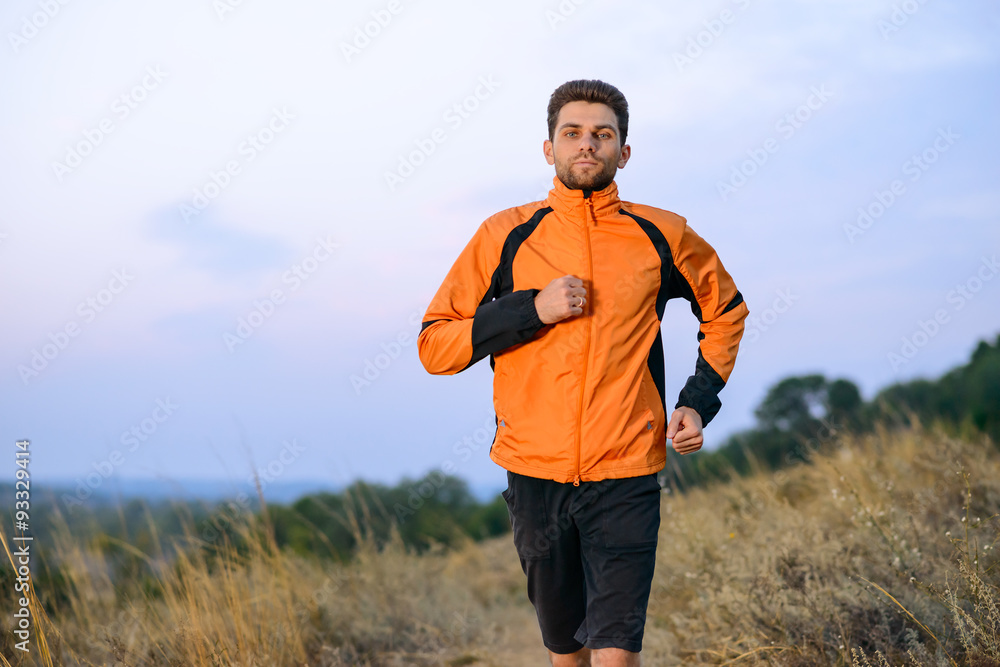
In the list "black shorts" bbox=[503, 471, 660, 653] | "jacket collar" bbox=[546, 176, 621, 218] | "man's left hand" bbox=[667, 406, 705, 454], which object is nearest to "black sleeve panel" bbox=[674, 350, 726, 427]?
"man's left hand" bbox=[667, 406, 705, 454]

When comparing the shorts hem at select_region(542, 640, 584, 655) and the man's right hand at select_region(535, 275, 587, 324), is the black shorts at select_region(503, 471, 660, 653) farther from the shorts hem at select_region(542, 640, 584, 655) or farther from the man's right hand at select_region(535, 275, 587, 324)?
the man's right hand at select_region(535, 275, 587, 324)

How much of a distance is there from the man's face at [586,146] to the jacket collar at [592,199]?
0.06ft

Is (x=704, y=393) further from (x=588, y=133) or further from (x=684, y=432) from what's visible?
(x=588, y=133)

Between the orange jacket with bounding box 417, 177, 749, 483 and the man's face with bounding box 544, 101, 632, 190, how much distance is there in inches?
2.2

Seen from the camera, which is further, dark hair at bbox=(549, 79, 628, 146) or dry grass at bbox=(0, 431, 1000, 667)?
dry grass at bbox=(0, 431, 1000, 667)

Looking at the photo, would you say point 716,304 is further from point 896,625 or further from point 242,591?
point 242,591

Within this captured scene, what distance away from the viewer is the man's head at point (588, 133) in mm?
3064

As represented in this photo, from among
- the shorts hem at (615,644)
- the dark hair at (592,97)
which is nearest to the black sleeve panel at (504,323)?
the dark hair at (592,97)

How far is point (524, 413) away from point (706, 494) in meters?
6.48

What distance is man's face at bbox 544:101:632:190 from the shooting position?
3.06 metres

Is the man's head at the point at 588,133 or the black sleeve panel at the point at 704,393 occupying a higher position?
the man's head at the point at 588,133

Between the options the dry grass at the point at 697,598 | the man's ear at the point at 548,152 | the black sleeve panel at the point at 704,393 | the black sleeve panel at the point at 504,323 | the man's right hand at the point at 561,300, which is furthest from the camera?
the dry grass at the point at 697,598

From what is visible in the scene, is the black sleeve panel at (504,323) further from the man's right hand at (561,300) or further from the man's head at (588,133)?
the man's head at (588,133)

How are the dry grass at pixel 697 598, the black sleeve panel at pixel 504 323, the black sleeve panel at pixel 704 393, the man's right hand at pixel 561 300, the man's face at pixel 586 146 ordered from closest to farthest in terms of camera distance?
the man's right hand at pixel 561 300 < the black sleeve panel at pixel 504 323 < the man's face at pixel 586 146 < the black sleeve panel at pixel 704 393 < the dry grass at pixel 697 598
